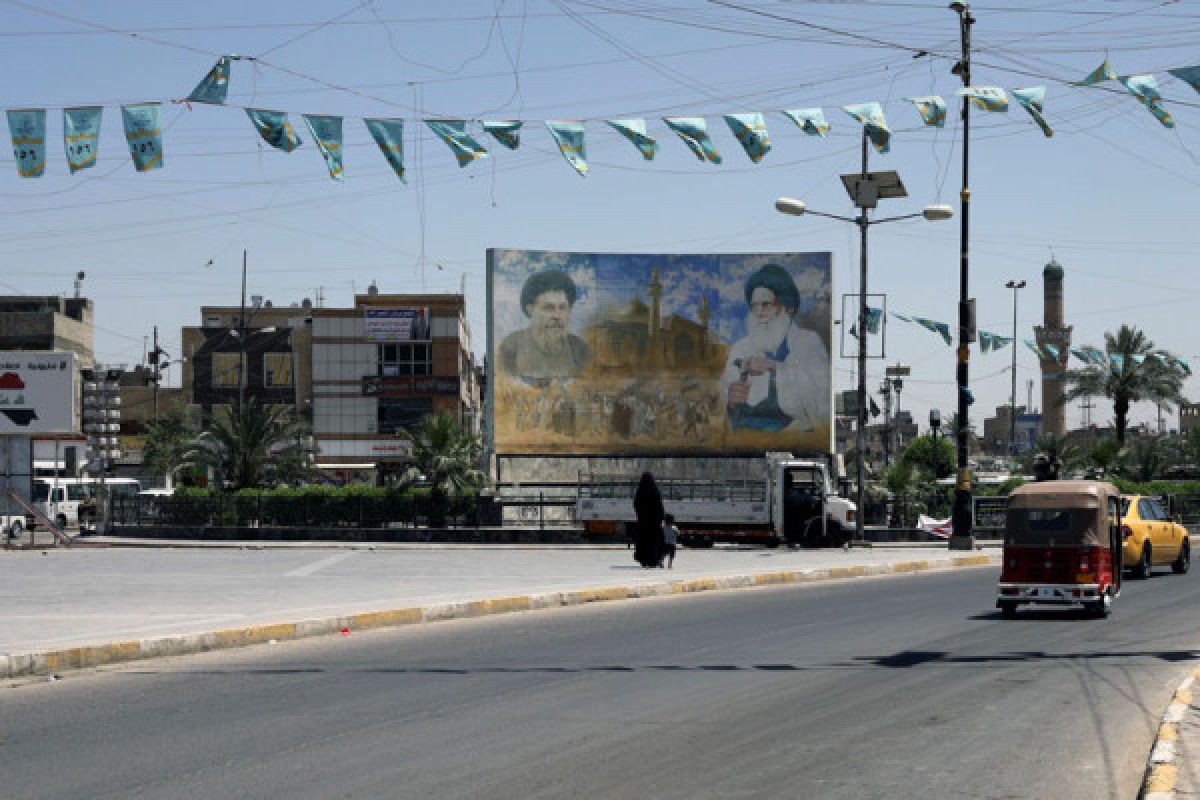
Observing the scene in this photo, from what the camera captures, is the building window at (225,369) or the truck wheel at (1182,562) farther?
the building window at (225,369)

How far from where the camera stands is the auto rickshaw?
687 inches

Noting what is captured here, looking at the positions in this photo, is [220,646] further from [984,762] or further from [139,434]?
[139,434]

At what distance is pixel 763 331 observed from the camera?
5338cm

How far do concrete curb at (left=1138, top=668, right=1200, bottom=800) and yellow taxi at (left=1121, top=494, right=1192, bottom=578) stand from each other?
47.2ft

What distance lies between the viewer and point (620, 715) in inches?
381

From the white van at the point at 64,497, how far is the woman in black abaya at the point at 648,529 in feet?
117

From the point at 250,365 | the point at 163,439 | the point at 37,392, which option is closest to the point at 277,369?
the point at 250,365

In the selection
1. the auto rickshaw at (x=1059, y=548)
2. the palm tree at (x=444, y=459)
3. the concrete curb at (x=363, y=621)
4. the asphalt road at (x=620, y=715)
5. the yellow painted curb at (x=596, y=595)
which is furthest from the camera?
the palm tree at (x=444, y=459)

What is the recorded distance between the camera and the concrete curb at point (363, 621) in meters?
12.4

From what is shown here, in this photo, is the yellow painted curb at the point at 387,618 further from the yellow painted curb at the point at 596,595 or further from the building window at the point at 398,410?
the building window at the point at 398,410

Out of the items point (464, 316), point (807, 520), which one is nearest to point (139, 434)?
point (464, 316)

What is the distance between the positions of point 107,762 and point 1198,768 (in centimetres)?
591

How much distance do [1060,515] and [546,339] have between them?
A: 120ft

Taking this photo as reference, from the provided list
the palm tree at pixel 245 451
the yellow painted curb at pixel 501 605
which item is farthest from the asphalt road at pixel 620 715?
the palm tree at pixel 245 451
